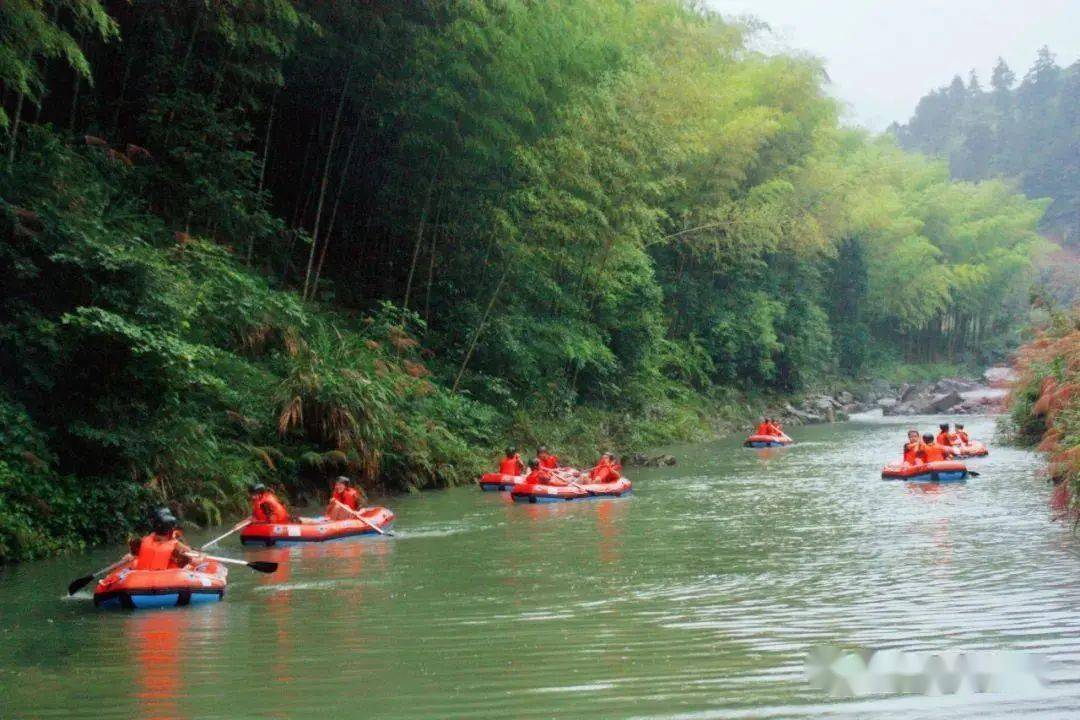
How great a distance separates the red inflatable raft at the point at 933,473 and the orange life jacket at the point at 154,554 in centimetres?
1315

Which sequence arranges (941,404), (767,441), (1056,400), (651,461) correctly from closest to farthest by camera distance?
(1056,400) → (651,461) → (767,441) → (941,404)

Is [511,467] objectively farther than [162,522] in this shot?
Yes

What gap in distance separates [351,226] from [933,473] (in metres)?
11.9

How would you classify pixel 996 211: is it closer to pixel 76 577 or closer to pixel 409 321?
pixel 409 321

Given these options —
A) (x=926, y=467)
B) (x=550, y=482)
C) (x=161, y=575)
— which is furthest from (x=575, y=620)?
(x=926, y=467)

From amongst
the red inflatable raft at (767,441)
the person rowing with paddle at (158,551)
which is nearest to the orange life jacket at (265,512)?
the person rowing with paddle at (158,551)

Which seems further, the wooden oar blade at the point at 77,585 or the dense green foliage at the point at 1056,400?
the dense green foliage at the point at 1056,400

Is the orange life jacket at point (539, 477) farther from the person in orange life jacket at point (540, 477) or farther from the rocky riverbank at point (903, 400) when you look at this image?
the rocky riverbank at point (903, 400)

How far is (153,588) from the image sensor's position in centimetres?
985

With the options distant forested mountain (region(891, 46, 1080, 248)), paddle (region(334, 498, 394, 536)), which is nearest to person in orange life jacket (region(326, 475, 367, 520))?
paddle (region(334, 498, 394, 536))

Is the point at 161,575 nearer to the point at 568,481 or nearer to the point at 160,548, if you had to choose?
the point at 160,548

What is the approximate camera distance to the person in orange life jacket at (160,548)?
10164 millimetres

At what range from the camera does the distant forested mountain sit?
8200 centimetres

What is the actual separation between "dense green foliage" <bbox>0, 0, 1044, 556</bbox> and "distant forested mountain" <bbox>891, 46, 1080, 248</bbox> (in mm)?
53866
